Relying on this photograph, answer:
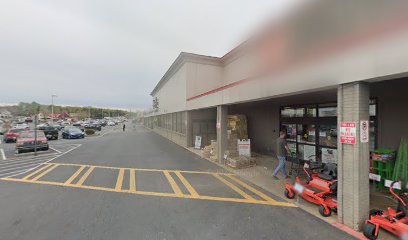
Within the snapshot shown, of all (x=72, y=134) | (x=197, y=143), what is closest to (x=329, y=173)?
(x=197, y=143)

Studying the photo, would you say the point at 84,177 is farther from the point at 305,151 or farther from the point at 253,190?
the point at 305,151

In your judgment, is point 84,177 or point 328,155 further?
point 328,155

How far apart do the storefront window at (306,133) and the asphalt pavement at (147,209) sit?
4.01m

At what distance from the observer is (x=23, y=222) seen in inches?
184

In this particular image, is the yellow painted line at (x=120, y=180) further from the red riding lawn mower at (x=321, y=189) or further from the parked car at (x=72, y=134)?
the parked car at (x=72, y=134)

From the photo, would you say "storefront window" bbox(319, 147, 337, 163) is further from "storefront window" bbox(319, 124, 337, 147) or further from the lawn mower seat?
the lawn mower seat

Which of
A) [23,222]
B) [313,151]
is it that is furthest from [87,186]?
[313,151]

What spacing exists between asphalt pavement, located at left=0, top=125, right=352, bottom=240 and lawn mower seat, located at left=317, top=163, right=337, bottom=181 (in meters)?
1.11

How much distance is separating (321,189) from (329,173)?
2.16 ft

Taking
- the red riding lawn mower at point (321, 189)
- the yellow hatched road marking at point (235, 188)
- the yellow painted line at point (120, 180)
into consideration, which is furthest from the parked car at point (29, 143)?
the red riding lawn mower at point (321, 189)

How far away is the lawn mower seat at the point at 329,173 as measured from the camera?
536cm

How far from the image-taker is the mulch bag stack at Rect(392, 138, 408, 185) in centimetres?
565

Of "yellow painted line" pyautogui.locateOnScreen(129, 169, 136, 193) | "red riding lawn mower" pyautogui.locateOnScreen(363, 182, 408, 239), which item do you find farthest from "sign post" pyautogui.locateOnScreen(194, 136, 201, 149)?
"red riding lawn mower" pyautogui.locateOnScreen(363, 182, 408, 239)

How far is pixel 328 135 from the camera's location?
28.2 ft
